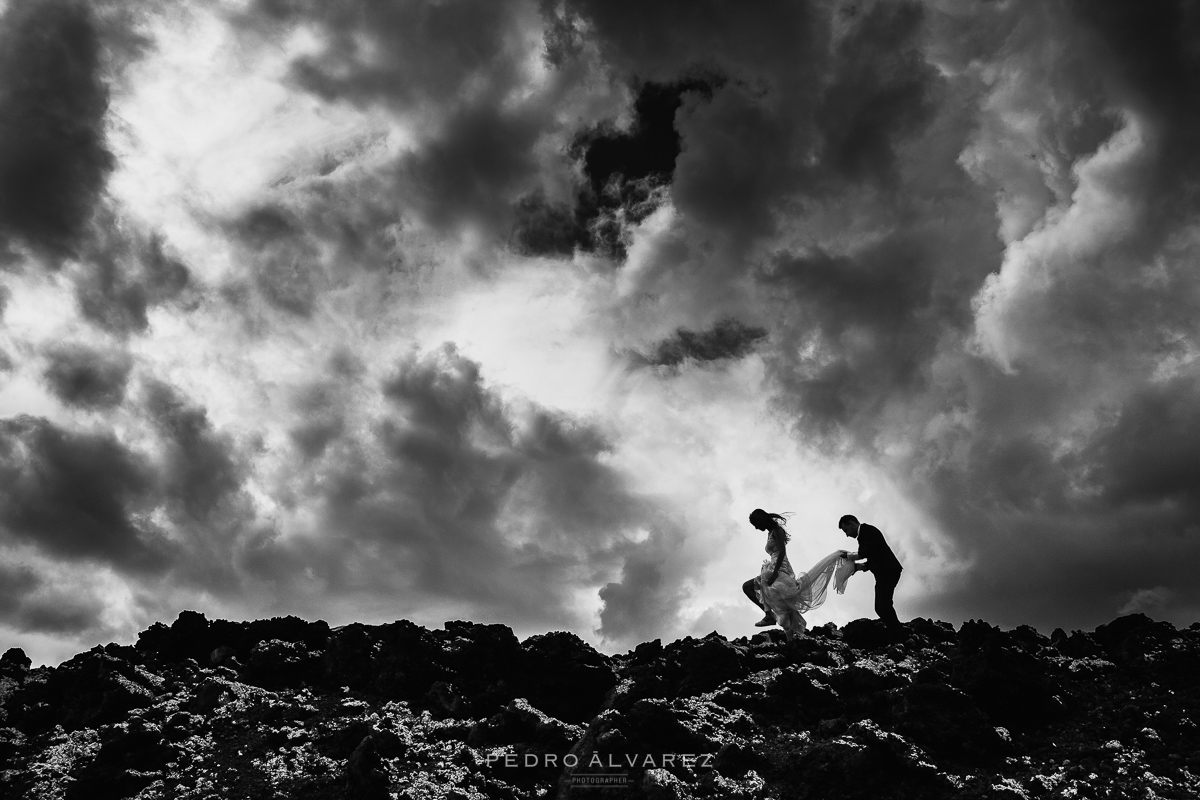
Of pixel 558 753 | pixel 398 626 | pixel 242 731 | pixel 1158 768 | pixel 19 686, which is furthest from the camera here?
pixel 398 626

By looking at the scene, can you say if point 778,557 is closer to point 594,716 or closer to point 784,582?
point 784,582

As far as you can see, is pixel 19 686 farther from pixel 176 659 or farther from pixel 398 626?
pixel 398 626

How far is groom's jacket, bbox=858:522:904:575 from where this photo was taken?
71.4ft

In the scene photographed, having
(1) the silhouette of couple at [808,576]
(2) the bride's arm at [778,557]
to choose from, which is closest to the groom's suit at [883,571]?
(1) the silhouette of couple at [808,576]

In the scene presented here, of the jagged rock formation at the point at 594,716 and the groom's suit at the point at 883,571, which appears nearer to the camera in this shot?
the jagged rock formation at the point at 594,716

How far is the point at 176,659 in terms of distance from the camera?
20328mm

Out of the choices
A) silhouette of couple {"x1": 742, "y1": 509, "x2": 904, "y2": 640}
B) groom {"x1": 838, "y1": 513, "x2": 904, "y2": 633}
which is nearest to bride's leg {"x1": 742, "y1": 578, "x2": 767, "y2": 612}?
silhouette of couple {"x1": 742, "y1": 509, "x2": 904, "y2": 640}

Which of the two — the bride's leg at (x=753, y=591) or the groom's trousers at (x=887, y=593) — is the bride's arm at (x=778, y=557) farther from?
the groom's trousers at (x=887, y=593)

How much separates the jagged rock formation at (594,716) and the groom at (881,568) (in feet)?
2.48

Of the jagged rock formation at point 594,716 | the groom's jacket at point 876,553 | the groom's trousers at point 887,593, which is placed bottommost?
the jagged rock formation at point 594,716

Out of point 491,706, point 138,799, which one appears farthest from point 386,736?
point 138,799

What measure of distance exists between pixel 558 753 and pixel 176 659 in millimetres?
10852

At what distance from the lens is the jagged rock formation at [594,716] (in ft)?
45.0

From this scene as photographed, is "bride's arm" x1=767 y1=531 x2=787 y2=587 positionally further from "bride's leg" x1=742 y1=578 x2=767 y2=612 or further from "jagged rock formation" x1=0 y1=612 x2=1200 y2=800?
"jagged rock formation" x1=0 y1=612 x2=1200 y2=800
